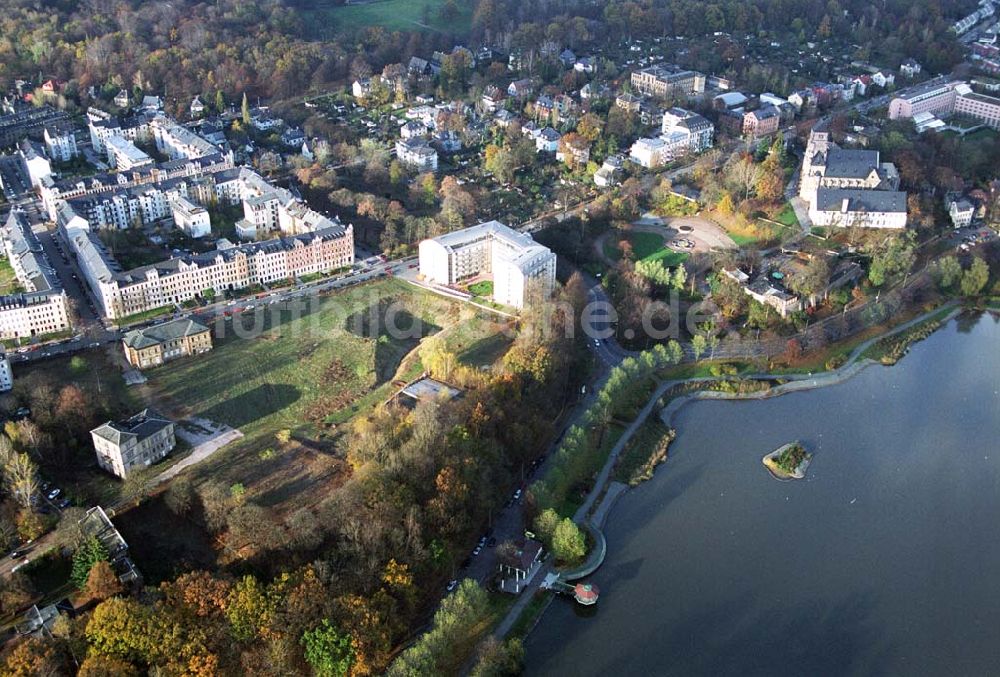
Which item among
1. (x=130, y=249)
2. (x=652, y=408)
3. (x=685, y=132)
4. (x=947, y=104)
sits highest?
(x=685, y=132)

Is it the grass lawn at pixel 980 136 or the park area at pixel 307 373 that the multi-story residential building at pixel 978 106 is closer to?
the grass lawn at pixel 980 136

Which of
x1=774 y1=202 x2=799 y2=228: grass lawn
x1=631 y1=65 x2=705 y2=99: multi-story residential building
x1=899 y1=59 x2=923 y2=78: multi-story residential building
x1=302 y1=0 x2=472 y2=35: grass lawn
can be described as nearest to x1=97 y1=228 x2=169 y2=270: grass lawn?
x1=774 y1=202 x2=799 y2=228: grass lawn

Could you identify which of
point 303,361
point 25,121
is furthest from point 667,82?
point 25,121

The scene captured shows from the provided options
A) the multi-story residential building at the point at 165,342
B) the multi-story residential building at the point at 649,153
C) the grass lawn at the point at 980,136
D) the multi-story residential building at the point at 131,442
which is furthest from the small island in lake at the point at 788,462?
the grass lawn at the point at 980,136

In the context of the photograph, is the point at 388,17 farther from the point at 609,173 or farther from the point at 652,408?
the point at 652,408

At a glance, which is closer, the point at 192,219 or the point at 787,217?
the point at 192,219
